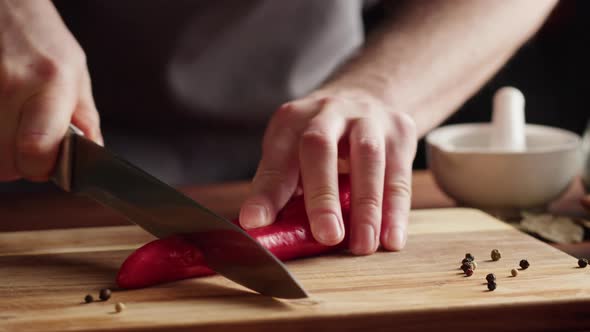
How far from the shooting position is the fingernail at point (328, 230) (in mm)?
1256

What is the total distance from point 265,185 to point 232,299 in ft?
1.16

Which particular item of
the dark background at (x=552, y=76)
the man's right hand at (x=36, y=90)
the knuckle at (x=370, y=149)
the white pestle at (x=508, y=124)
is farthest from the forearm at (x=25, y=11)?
the dark background at (x=552, y=76)

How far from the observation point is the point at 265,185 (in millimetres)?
1407

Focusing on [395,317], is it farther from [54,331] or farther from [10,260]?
[10,260]

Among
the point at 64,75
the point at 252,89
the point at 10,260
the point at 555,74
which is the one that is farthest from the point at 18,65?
the point at 555,74

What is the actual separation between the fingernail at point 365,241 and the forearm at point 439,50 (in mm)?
652

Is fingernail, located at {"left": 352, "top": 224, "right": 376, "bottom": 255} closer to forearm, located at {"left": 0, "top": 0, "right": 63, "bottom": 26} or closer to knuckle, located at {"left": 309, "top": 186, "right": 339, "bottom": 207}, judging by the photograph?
knuckle, located at {"left": 309, "top": 186, "right": 339, "bottom": 207}

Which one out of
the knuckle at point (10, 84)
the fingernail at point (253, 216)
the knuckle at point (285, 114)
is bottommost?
the fingernail at point (253, 216)

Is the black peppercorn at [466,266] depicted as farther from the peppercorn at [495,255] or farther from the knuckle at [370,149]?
the knuckle at [370,149]

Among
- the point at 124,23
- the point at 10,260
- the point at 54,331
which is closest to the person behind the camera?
the point at 54,331

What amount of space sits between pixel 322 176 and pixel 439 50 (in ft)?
2.79

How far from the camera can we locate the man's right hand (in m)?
1.33

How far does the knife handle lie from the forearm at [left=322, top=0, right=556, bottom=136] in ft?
2.45

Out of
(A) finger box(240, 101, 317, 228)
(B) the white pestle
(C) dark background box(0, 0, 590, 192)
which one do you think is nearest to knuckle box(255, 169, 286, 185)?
(A) finger box(240, 101, 317, 228)
